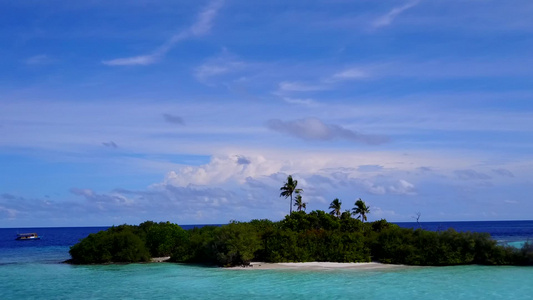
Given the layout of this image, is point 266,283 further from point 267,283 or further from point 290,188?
point 290,188

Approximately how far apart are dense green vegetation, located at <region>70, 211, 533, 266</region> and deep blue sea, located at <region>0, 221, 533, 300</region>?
7.85ft

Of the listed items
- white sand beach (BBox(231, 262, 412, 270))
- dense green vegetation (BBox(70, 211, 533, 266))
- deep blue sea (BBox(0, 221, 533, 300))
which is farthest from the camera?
dense green vegetation (BBox(70, 211, 533, 266))

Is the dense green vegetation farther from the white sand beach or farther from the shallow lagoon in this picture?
the shallow lagoon

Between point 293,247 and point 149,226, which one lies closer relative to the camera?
point 293,247

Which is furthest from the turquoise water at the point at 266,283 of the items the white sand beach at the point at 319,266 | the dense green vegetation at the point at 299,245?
the dense green vegetation at the point at 299,245

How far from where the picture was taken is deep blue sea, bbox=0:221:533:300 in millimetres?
30656

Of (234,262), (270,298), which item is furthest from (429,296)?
(234,262)

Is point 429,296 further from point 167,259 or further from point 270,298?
point 167,259

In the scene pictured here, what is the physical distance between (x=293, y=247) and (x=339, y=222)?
9.85 metres

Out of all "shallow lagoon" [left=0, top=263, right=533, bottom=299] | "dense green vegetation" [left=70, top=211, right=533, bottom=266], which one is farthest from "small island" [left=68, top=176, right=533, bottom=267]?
"shallow lagoon" [left=0, top=263, right=533, bottom=299]

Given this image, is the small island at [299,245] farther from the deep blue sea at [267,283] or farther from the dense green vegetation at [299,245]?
the deep blue sea at [267,283]

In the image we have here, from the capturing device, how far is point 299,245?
4909 centimetres

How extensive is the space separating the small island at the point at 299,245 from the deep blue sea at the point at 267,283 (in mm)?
2347

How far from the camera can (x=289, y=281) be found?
1420 inches
